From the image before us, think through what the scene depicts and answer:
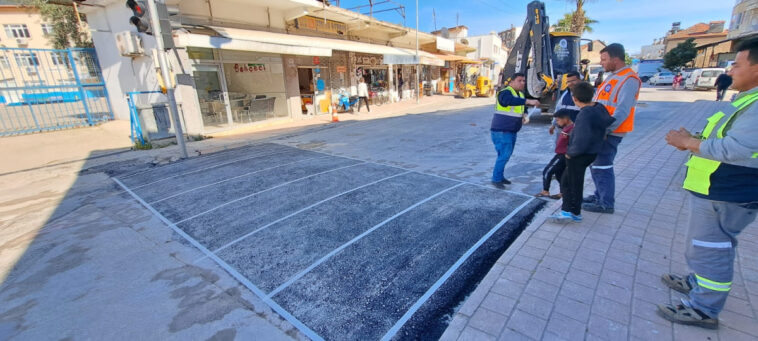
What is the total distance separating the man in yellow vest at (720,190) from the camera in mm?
1755

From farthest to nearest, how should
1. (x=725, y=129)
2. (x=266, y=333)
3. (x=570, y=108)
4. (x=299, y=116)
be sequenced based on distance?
(x=299, y=116), (x=570, y=108), (x=266, y=333), (x=725, y=129)

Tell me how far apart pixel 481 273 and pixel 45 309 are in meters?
3.66

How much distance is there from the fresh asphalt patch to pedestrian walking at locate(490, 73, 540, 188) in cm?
51

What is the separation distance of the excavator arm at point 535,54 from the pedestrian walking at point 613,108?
6.01 meters

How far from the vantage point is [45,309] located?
2631 mm

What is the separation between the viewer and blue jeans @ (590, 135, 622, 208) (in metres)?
3.58

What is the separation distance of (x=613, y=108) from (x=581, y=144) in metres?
0.66

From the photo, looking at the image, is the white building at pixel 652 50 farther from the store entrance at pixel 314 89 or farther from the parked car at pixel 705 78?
the store entrance at pixel 314 89

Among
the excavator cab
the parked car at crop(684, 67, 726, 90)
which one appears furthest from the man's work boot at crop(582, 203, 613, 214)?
the parked car at crop(684, 67, 726, 90)

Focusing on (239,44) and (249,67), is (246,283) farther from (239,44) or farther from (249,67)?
(249,67)

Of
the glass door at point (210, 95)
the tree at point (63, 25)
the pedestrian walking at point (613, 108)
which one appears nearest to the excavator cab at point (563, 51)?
the pedestrian walking at point (613, 108)

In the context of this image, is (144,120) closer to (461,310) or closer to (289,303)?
(289,303)

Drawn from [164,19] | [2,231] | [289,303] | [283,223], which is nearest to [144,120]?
[164,19]

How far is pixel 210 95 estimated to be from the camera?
11.6 meters
